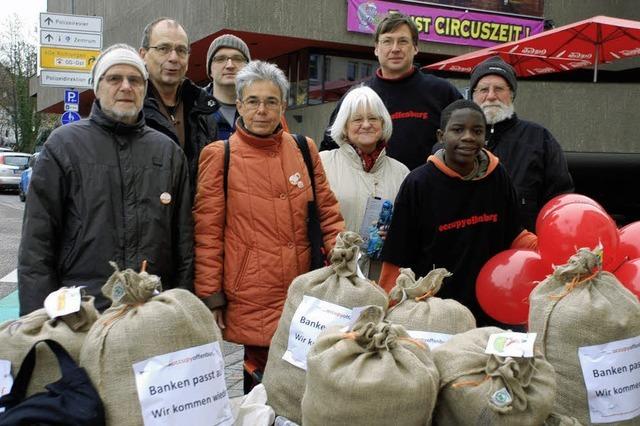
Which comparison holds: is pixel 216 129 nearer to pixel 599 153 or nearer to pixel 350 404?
pixel 350 404

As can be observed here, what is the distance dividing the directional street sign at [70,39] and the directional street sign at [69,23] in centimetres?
7

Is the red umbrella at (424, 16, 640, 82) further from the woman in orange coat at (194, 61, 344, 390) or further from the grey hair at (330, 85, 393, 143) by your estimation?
the woman in orange coat at (194, 61, 344, 390)

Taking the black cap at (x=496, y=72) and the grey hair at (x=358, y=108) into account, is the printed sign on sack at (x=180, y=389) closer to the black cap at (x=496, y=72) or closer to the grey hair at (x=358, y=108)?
the grey hair at (x=358, y=108)

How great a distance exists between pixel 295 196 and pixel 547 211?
109 cm

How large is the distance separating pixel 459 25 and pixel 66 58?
28.8 feet

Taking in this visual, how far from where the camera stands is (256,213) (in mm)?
3070

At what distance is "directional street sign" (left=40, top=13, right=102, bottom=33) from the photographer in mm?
10969

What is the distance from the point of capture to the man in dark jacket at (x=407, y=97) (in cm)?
397

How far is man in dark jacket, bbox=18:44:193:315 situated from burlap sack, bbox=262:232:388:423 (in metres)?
0.65

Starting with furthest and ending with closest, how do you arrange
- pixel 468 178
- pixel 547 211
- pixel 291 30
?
pixel 291 30, pixel 468 178, pixel 547 211

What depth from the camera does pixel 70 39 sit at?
11.1 meters

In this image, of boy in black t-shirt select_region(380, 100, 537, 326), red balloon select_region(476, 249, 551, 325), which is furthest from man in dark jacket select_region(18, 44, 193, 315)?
red balloon select_region(476, 249, 551, 325)

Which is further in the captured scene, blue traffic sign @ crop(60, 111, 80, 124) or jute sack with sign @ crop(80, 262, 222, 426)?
blue traffic sign @ crop(60, 111, 80, 124)

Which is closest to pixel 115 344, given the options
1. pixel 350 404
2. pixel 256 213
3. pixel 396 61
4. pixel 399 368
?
pixel 350 404
